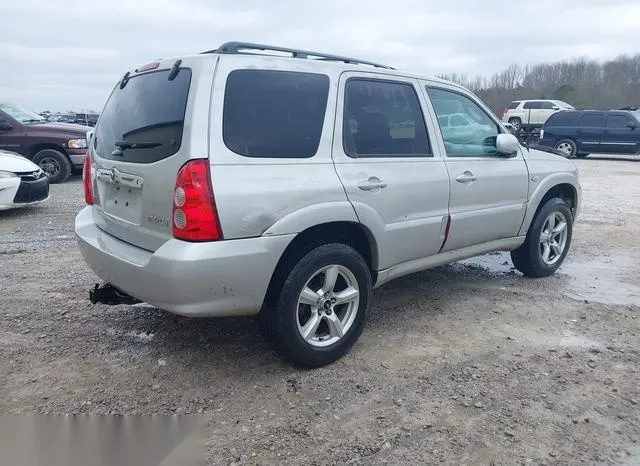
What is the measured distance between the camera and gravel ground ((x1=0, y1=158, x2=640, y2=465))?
2.70m

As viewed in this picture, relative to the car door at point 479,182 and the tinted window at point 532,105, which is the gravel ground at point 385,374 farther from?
the tinted window at point 532,105

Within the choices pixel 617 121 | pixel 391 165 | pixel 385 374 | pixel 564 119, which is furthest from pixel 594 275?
pixel 564 119

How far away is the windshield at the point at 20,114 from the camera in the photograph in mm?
11211

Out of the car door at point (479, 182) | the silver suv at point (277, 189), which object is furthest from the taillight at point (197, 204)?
the car door at point (479, 182)

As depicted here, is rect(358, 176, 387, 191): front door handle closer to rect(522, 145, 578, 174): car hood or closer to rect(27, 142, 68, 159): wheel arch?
rect(522, 145, 578, 174): car hood

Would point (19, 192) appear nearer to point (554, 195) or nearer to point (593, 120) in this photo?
point (554, 195)

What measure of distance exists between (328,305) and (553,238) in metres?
2.97

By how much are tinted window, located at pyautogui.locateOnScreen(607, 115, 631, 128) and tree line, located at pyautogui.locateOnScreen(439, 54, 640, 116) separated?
83.2 ft

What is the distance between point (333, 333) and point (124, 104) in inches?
78.1

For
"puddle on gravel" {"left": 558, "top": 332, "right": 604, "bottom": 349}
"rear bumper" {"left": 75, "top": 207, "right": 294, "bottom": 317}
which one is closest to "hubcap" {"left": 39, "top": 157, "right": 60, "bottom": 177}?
"rear bumper" {"left": 75, "top": 207, "right": 294, "bottom": 317}

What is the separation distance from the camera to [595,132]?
18562 mm

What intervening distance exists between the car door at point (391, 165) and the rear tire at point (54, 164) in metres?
9.23

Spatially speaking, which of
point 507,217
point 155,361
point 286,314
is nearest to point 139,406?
point 155,361

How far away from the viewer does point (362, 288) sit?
11.6 ft
